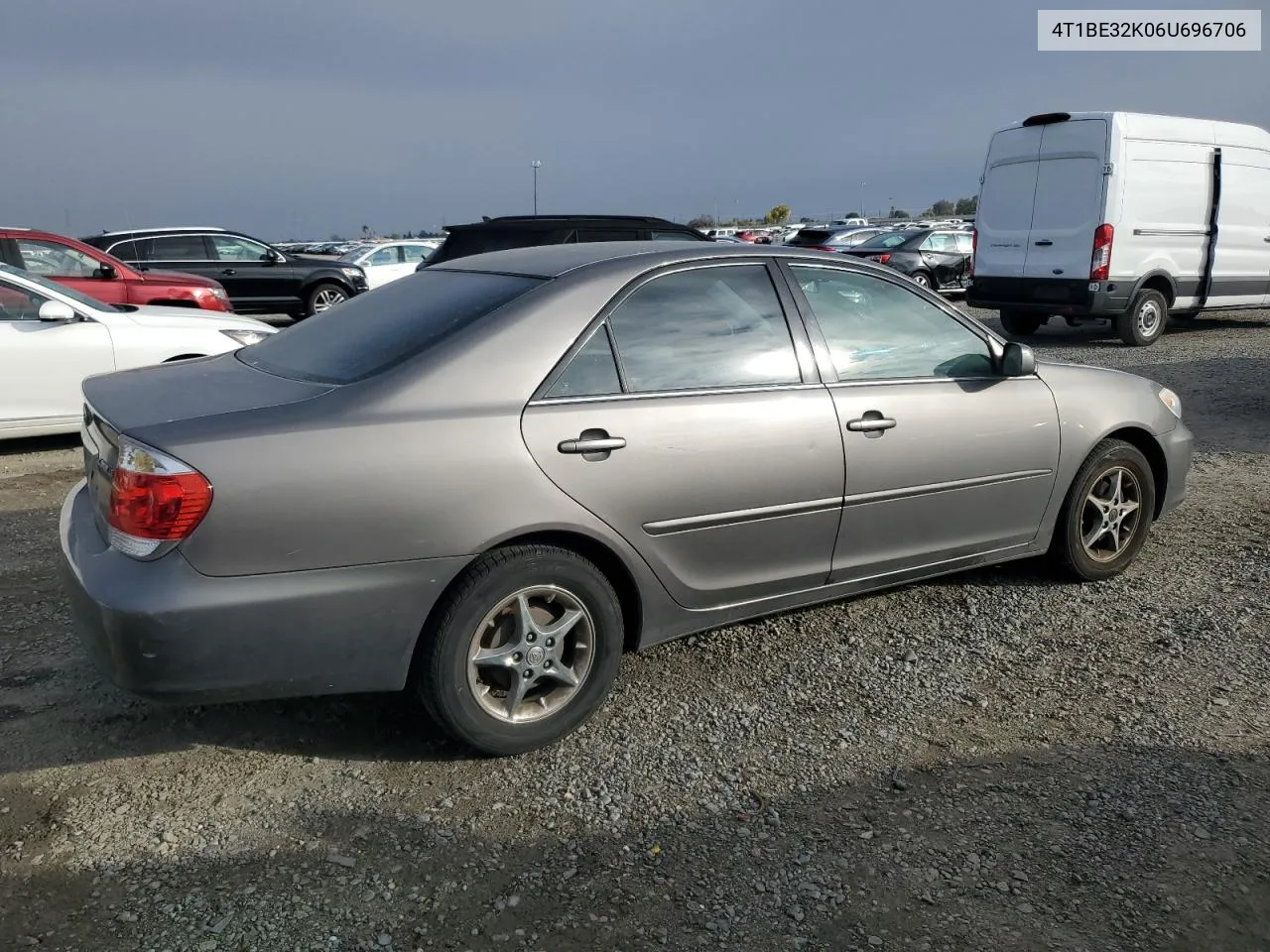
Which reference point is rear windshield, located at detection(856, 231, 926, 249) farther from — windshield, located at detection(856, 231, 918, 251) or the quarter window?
the quarter window

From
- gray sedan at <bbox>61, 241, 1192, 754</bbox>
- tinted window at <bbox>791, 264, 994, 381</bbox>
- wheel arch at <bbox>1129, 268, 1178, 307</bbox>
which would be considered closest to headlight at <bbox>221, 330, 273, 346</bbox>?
gray sedan at <bbox>61, 241, 1192, 754</bbox>

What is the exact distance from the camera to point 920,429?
389cm

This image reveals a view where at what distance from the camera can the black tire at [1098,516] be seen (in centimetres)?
452

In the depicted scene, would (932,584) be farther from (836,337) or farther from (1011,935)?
(1011,935)

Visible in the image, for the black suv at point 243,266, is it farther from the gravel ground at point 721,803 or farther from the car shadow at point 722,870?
the car shadow at point 722,870

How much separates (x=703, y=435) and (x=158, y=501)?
1.64 meters

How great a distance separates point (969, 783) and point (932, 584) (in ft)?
5.69

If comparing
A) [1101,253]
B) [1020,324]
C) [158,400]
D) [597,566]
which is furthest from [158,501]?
[1020,324]

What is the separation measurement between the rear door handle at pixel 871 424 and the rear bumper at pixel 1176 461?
5.78 feet

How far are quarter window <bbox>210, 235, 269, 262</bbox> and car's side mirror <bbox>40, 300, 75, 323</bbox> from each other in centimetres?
844

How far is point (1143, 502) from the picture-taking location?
15.6 feet

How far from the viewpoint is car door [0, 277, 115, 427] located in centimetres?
700

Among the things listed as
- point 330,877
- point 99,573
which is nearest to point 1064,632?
point 330,877

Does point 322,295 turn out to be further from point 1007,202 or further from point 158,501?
point 158,501
